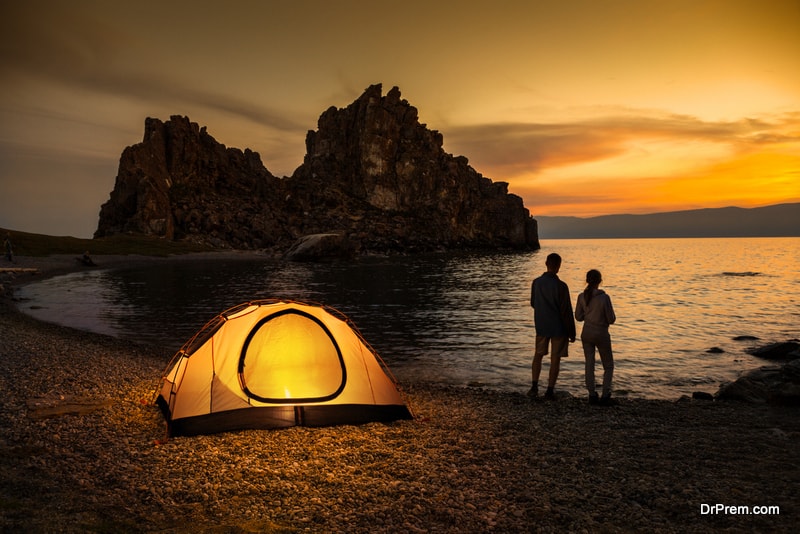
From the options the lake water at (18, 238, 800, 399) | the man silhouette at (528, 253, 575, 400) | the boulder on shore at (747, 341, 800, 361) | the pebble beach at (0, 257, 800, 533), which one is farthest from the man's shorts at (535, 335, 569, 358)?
the boulder on shore at (747, 341, 800, 361)

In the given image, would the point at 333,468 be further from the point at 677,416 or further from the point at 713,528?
the point at 677,416

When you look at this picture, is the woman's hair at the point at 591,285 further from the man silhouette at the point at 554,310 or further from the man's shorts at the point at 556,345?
the man's shorts at the point at 556,345

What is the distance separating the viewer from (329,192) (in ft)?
562

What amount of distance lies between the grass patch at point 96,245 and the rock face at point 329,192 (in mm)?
13105

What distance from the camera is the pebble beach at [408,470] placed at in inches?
234

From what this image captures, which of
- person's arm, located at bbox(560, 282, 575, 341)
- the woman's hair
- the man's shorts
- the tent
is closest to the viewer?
the tent

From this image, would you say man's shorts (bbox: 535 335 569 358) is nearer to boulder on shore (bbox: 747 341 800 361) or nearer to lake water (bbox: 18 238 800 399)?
lake water (bbox: 18 238 800 399)

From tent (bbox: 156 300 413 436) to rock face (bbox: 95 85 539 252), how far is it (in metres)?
93.2

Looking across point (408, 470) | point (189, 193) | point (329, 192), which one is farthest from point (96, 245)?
point (408, 470)

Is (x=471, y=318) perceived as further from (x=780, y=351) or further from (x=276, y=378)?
(x=276, y=378)

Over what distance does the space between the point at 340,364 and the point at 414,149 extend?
18494cm

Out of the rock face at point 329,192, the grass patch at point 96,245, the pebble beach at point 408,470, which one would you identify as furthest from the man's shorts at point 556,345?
the rock face at point 329,192

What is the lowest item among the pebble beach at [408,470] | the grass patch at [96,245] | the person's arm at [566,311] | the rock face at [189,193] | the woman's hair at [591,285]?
the pebble beach at [408,470]

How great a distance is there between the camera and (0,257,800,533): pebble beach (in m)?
5.94
